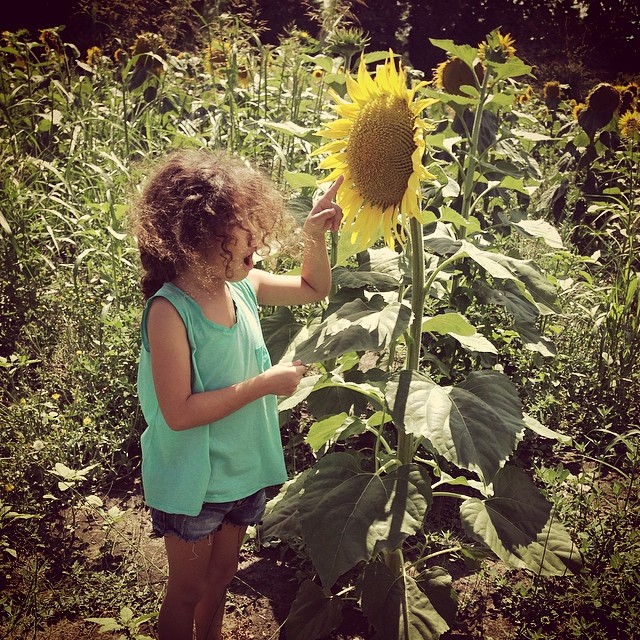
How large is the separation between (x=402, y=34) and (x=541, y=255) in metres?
10.8

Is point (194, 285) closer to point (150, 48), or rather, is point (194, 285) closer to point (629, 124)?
point (150, 48)

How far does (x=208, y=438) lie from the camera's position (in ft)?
4.92

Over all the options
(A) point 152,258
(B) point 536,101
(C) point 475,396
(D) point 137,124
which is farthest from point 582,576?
(B) point 536,101

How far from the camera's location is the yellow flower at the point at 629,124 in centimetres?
394

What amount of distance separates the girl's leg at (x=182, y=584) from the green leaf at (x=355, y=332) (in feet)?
1.70

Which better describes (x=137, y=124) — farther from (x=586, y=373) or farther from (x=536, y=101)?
(x=536, y=101)

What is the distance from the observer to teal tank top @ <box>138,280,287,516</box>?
1.47 metres

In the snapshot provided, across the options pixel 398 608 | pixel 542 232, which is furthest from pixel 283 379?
pixel 542 232

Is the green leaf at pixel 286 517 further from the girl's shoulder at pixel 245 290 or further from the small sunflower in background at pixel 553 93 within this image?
the small sunflower in background at pixel 553 93

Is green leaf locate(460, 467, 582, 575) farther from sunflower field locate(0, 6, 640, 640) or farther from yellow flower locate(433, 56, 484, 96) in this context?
yellow flower locate(433, 56, 484, 96)

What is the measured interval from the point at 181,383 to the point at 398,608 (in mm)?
809

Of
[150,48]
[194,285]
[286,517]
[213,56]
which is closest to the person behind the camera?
[194,285]

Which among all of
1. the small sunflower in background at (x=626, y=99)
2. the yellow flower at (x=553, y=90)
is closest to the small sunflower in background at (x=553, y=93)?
the yellow flower at (x=553, y=90)

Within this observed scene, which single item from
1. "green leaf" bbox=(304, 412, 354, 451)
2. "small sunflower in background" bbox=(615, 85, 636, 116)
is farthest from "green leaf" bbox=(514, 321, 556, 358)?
"small sunflower in background" bbox=(615, 85, 636, 116)
